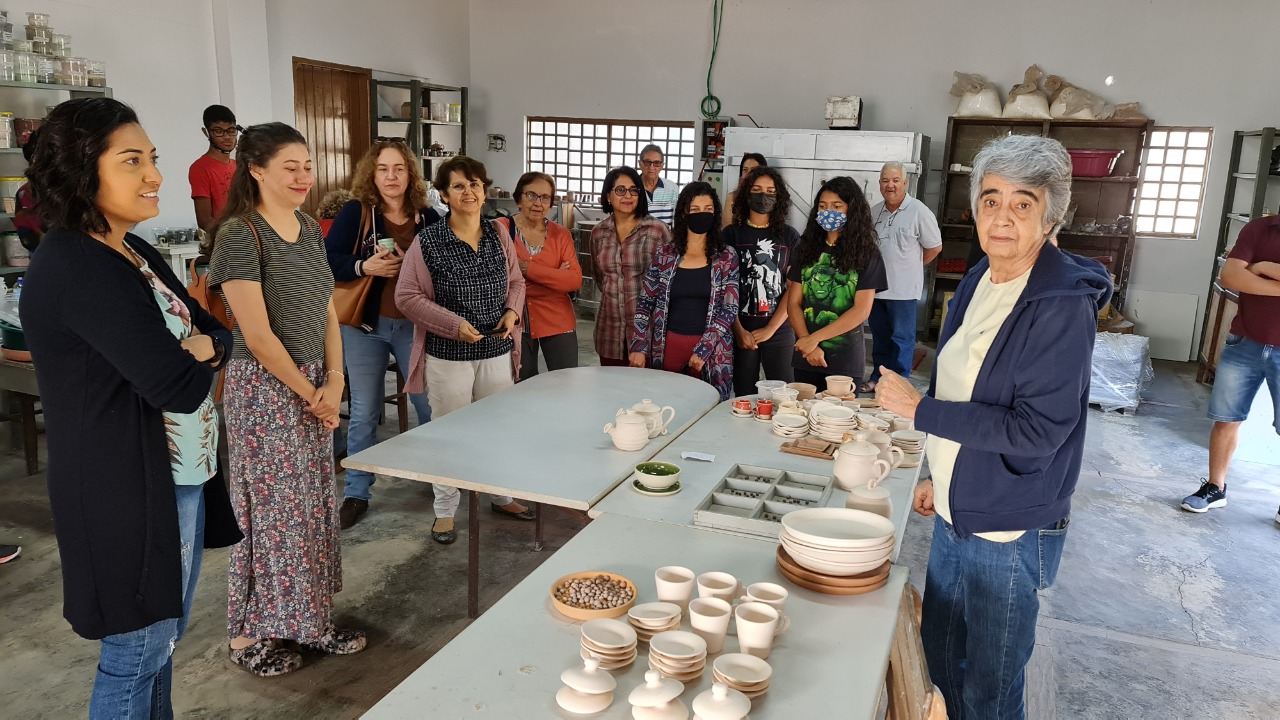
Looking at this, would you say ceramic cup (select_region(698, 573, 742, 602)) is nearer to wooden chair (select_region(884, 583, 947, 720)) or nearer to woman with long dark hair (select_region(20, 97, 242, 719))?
wooden chair (select_region(884, 583, 947, 720))

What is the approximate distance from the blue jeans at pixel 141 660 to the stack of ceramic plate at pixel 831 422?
72.5 inches

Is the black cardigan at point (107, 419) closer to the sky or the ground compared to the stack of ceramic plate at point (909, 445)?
closer to the sky

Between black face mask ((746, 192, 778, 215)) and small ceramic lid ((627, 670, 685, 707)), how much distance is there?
2.92 meters

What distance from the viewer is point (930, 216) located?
6.22 metres

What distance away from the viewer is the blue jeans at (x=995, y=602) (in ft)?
6.17

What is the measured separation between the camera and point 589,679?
1397mm

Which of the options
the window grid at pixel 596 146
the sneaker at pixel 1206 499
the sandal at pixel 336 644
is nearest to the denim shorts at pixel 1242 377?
the sneaker at pixel 1206 499

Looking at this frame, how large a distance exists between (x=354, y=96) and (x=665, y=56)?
10.8ft

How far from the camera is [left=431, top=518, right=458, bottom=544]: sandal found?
3.84 metres

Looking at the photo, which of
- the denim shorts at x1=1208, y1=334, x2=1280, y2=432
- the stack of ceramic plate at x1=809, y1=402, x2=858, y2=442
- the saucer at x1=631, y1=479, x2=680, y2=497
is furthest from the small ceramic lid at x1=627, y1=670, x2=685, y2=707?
the denim shorts at x1=1208, y1=334, x2=1280, y2=432

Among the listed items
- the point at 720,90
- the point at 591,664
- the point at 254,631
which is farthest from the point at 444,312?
the point at 720,90

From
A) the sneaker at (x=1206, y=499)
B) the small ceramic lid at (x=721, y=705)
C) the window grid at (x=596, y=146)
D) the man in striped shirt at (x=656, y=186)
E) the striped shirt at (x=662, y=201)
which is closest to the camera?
the small ceramic lid at (x=721, y=705)

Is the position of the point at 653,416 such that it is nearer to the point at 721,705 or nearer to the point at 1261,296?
the point at 721,705

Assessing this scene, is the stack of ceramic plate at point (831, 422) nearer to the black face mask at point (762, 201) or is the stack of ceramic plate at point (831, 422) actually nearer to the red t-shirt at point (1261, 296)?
the black face mask at point (762, 201)
